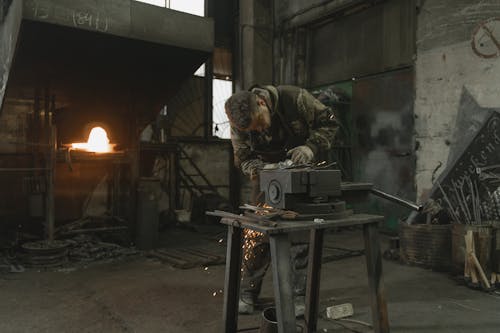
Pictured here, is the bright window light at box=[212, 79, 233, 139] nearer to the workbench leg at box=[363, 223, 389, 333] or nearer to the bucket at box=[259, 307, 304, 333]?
the bucket at box=[259, 307, 304, 333]

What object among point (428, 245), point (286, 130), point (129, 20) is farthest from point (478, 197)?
point (129, 20)

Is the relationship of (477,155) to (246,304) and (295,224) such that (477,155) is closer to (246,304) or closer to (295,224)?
(246,304)

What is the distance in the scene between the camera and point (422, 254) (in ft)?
14.0

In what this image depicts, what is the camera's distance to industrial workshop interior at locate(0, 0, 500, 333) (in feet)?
8.51

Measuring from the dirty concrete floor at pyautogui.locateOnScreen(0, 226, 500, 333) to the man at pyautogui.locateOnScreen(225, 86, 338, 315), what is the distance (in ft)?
0.93

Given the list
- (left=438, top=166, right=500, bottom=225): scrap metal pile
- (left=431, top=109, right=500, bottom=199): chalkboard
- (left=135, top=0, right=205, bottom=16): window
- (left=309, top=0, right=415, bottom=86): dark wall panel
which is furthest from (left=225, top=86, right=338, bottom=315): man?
(left=135, top=0, right=205, bottom=16): window

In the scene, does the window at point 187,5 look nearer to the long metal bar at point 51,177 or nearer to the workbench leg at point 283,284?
the long metal bar at point 51,177

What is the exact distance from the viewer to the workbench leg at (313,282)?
253 cm

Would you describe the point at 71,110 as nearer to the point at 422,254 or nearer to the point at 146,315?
the point at 146,315

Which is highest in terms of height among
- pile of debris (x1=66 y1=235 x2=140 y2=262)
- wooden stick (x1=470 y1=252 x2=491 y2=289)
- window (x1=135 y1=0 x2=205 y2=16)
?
→ window (x1=135 y1=0 x2=205 y2=16)

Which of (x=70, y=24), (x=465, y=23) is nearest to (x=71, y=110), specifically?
(x=70, y=24)

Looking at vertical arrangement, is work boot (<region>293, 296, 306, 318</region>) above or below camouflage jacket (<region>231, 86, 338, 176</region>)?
below

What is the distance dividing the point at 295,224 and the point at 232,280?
60cm

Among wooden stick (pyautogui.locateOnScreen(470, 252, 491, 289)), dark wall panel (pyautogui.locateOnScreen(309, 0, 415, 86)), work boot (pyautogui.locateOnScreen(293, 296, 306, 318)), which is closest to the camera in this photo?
work boot (pyautogui.locateOnScreen(293, 296, 306, 318))
